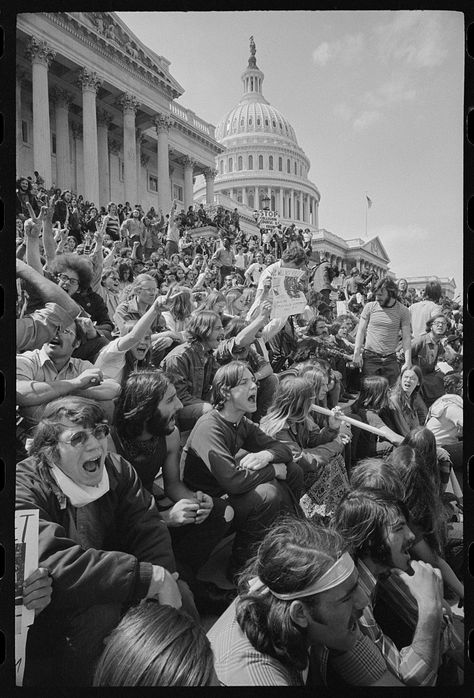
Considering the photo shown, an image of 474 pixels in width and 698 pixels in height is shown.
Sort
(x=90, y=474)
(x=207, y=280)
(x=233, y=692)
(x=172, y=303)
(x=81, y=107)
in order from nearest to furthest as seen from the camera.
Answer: (x=233, y=692) → (x=90, y=474) → (x=172, y=303) → (x=207, y=280) → (x=81, y=107)

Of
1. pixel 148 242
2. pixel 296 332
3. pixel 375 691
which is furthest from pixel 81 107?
pixel 375 691

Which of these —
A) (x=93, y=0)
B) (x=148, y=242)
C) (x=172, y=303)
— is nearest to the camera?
(x=93, y=0)

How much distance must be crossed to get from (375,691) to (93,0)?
10.5 feet

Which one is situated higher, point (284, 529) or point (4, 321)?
point (4, 321)

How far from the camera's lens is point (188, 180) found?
38688 millimetres

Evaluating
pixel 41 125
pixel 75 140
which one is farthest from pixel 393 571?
pixel 75 140

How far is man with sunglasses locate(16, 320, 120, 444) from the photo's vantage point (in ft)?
9.25

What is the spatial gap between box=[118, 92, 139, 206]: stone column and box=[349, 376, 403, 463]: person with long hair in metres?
26.5

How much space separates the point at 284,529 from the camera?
96.1 inches

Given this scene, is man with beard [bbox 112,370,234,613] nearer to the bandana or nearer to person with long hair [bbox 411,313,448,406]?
the bandana

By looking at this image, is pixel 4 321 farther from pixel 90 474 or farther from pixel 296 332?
pixel 296 332

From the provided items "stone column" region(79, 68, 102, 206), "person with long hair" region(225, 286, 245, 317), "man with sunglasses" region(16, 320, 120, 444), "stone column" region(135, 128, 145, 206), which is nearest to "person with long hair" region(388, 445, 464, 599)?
"man with sunglasses" region(16, 320, 120, 444)

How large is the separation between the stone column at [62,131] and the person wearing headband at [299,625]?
27.8m

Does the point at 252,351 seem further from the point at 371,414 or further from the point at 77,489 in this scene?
the point at 77,489
